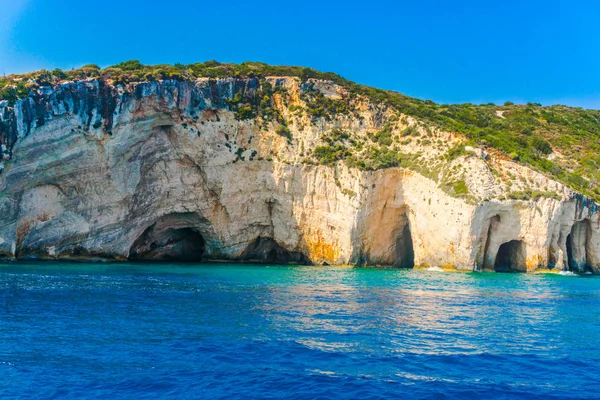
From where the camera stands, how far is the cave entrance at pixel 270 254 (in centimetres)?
5469

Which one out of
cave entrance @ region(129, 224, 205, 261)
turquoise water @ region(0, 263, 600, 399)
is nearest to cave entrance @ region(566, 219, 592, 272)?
turquoise water @ region(0, 263, 600, 399)

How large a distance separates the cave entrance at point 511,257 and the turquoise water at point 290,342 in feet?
60.4

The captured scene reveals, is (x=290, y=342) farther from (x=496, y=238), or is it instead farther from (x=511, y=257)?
(x=511, y=257)

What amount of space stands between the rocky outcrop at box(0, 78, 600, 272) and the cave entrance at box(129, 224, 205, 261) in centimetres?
15

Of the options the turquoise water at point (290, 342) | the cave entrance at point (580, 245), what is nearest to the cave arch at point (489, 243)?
the cave entrance at point (580, 245)

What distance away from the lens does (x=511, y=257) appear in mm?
49312

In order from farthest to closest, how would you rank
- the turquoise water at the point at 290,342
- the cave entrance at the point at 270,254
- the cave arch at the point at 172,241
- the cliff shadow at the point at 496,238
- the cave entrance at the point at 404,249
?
1. the cave entrance at the point at 270,254
2. the cave entrance at the point at 404,249
3. the cave arch at the point at 172,241
4. the cliff shadow at the point at 496,238
5. the turquoise water at the point at 290,342

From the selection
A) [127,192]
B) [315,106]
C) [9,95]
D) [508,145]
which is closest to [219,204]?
[127,192]

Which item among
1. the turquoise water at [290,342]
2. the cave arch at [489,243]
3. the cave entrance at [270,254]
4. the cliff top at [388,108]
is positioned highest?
the cliff top at [388,108]

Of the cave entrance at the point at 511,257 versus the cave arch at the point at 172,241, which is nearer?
the cave entrance at the point at 511,257

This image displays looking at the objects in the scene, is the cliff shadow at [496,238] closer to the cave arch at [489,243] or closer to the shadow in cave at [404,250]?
the cave arch at [489,243]

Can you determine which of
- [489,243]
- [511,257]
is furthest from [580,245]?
[489,243]

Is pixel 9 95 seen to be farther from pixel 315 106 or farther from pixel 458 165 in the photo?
pixel 458 165

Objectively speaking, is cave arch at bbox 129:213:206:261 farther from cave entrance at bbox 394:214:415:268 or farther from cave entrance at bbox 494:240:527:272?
cave entrance at bbox 494:240:527:272
